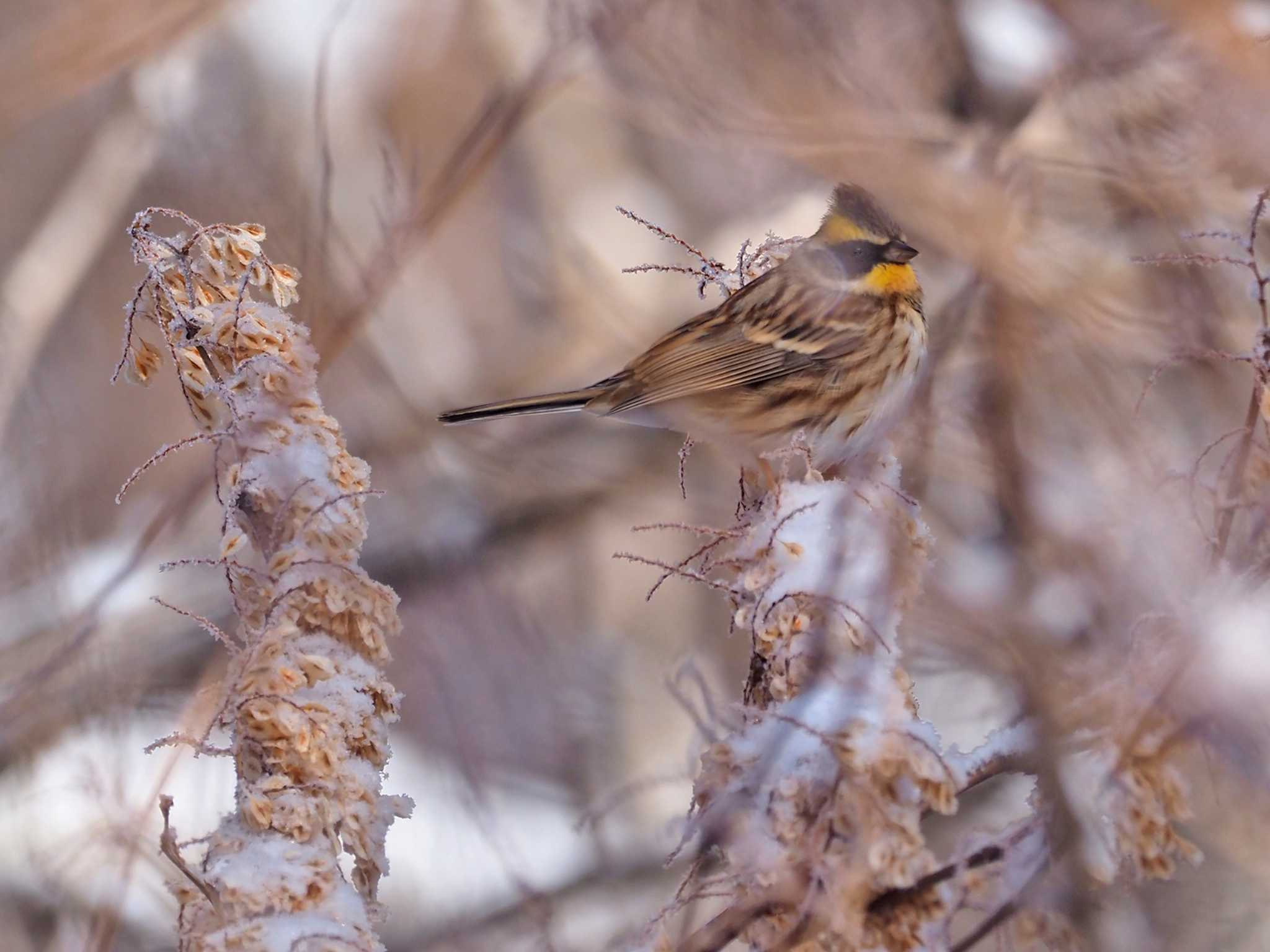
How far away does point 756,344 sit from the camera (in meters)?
3.76

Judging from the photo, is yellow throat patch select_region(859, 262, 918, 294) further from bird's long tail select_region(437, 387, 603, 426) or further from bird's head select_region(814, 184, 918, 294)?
bird's long tail select_region(437, 387, 603, 426)

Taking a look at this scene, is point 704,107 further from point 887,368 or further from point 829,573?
point 829,573

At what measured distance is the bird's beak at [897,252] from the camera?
3641 mm

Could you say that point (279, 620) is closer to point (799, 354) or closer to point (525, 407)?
point (525, 407)

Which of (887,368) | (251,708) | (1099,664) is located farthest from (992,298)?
(251,708)

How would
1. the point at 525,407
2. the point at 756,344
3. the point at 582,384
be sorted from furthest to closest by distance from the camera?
the point at 582,384
the point at 756,344
the point at 525,407

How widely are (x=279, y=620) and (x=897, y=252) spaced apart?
7.64ft

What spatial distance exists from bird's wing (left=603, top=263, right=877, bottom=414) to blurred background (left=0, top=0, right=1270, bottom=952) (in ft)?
1.10

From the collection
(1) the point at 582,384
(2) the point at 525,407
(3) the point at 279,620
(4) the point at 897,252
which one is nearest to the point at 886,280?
(4) the point at 897,252

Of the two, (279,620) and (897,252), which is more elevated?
(897,252)

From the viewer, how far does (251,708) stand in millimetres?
1734

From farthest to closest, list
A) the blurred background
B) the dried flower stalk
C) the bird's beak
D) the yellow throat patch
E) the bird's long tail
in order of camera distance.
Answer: the yellow throat patch → the bird's beak → the bird's long tail → the blurred background → the dried flower stalk

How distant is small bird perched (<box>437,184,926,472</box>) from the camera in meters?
3.58

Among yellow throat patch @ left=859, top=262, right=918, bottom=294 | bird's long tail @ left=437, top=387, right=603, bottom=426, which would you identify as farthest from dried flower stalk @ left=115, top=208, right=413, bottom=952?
yellow throat patch @ left=859, top=262, right=918, bottom=294
